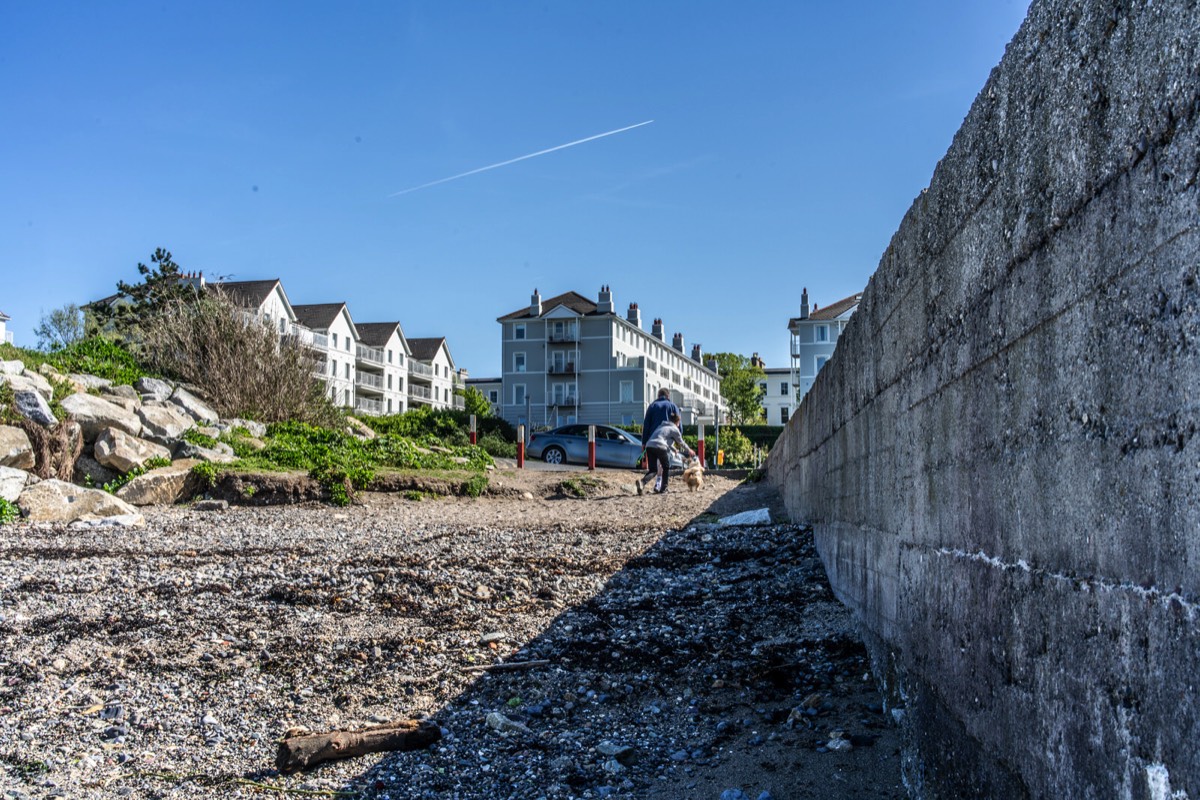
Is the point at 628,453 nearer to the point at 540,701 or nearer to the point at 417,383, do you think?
the point at 540,701

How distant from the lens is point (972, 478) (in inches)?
101

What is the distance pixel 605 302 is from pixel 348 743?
69189 millimetres

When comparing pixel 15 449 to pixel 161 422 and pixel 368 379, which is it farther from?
pixel 368 379

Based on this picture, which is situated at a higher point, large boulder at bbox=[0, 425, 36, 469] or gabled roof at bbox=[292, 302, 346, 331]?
gabled roof at bbox=[292, 302, 346, 331]

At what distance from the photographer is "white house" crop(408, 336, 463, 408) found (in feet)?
291

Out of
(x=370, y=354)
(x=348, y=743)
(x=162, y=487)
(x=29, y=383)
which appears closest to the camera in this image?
(x=348, y=743)

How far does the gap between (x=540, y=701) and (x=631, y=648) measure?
837 millimetres

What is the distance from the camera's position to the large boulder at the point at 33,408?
1291 centimetres

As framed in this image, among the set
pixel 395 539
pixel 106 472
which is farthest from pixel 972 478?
pixel 106 472

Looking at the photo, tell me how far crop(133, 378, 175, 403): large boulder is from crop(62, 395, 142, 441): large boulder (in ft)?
6.01

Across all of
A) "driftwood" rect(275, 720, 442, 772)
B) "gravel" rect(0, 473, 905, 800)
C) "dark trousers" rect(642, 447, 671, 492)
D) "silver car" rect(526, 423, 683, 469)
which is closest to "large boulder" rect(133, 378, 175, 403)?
"gravel" rect(0, 473, 905, 800)

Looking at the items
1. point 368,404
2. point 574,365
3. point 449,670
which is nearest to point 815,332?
point 574,365

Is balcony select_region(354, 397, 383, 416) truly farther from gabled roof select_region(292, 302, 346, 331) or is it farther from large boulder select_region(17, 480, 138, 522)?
large boulder select_region(17, 480, 138, 522)

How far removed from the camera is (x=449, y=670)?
5.04 metres
